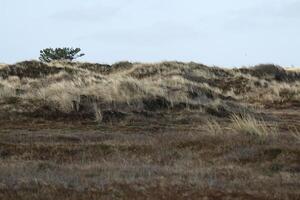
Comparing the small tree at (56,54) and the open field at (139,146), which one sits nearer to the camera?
A: the open field at (139,146)

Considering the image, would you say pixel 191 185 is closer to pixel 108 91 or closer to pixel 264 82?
pixel 108 91

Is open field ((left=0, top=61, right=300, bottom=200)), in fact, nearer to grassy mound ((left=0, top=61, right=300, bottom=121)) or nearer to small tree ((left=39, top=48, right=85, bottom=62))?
grassy mound ((left=0, top=61, right=300, bottom=121))

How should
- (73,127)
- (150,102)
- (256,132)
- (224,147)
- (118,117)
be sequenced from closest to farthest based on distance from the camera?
(224,147)
(256,132)
(73,127)
(118,117)
(150,102)

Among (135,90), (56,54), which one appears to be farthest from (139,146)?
(56,54)

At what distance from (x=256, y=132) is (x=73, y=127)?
19.3 ft

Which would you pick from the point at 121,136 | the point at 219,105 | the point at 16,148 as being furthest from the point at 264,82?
the point at 16,148

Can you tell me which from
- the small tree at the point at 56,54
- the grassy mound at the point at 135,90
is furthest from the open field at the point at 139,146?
the small tree at the point at 56,54

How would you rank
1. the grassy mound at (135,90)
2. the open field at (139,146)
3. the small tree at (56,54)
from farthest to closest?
the small tree at (56,54) → the grassy mound at (135,90) → the open field at (139,146)

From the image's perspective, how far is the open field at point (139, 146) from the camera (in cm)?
848

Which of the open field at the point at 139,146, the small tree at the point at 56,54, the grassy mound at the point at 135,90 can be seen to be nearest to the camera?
the open field at the point at 139,146

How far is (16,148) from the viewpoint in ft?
41.4

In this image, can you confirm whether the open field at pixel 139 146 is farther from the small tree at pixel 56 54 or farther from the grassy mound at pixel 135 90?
the small tree at pixel 56 54

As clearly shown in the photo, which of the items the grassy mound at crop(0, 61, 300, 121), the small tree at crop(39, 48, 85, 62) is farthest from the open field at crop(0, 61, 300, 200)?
the small tree at crop(39, 48, 85, 62)

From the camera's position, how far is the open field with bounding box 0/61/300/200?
8.48 m
